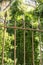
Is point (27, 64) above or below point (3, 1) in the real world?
below

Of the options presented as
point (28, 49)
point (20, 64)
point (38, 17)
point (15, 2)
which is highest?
point (15, 2)

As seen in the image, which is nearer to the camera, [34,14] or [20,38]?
[20,38]

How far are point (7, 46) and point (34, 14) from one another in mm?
2380

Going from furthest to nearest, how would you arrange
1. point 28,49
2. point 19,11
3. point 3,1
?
point 3,1 < point 19,11 < point 28,49

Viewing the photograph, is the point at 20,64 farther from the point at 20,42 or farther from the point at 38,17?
the point at 38,17

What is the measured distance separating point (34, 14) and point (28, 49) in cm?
170

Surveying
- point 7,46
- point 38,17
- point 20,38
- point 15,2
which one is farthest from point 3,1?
point 7,46

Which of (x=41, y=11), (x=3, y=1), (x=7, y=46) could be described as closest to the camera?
(x=7, y=46)

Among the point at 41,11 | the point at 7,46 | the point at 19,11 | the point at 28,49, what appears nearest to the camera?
the point at 7,46

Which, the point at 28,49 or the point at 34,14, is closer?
the point at 28,49

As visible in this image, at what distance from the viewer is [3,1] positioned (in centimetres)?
1430

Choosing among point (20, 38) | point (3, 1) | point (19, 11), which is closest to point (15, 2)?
point (19, 11)

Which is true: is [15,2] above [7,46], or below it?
above

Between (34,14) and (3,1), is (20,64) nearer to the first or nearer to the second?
(34,14)
